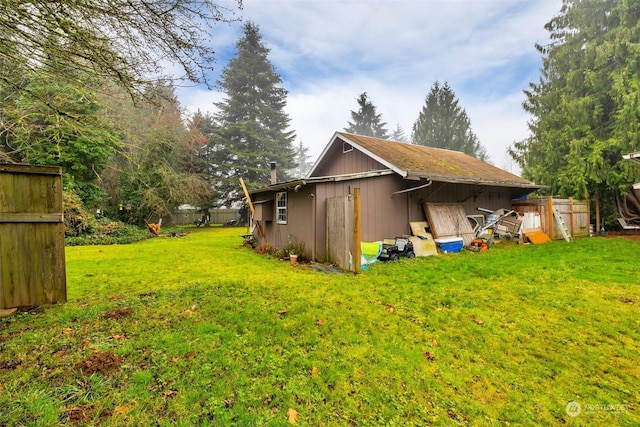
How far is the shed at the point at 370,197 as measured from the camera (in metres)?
7.76

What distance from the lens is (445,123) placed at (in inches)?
1226

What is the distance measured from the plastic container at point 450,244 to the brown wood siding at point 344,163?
10.2ft

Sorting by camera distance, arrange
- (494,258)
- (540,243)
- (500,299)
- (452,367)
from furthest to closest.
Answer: (540,243) → (494,258) → (500,299) → (452,367)

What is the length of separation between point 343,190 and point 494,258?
4497 millimetres

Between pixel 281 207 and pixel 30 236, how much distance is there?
6493 millimetres

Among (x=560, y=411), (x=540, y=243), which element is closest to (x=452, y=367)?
(x=560, y=411)

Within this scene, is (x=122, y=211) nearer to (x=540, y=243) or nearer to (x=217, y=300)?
(x=217, y=300)

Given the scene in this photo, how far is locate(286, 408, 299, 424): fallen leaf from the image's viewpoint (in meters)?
1.93

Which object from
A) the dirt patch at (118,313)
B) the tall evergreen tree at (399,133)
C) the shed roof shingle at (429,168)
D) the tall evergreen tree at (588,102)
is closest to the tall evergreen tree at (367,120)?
the tall evergreen tree at (399,133)

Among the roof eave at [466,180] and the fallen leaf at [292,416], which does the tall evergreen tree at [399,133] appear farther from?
the fallen leaf at [292,416]

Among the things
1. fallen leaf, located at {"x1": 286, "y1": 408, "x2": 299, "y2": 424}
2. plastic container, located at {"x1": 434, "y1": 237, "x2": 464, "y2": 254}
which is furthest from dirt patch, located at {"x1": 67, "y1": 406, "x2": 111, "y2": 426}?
plastic container, located at {"x1": 434, "y1": 237, "x2": 464, "y2": 254}

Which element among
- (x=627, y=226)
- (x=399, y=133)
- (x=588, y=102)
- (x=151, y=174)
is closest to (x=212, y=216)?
(x=151, y=174)

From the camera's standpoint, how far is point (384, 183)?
324 inches

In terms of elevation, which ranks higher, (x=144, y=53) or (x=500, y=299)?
(x=144, y=53)
